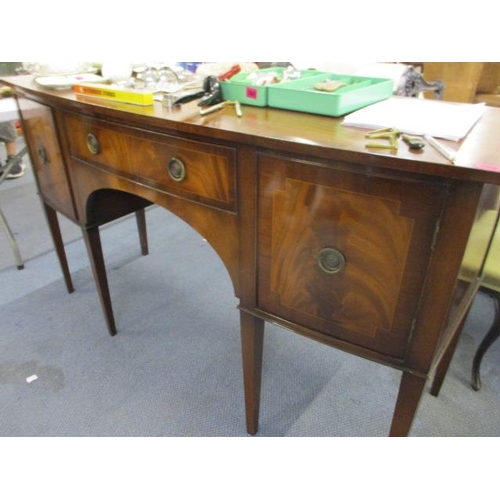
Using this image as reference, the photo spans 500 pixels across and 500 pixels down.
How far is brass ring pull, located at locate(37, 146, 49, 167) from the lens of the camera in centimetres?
124

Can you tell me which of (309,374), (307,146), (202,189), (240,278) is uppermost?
(307,146)

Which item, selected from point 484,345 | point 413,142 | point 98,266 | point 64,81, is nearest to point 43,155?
point 64,81

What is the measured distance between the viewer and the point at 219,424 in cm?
113

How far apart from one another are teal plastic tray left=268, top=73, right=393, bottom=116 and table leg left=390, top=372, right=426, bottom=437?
0.49 metres

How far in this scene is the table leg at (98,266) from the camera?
127 cm

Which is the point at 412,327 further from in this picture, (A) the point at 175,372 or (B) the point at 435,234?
(A) the point at 175,372

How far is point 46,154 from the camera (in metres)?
1.24

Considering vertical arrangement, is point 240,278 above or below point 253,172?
below

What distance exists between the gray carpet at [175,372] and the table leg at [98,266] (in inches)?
3.3

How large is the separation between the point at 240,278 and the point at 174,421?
564 mm

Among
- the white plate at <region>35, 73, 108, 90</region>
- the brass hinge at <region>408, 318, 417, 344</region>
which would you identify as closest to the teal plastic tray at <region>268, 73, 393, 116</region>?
the brass hinge at <region>408, 318, 417, 344</region>

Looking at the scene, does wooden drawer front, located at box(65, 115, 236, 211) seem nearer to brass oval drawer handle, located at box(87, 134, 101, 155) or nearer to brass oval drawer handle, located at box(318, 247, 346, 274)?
brass oval drawer handle, located at box(87, 134, 101, 155)
